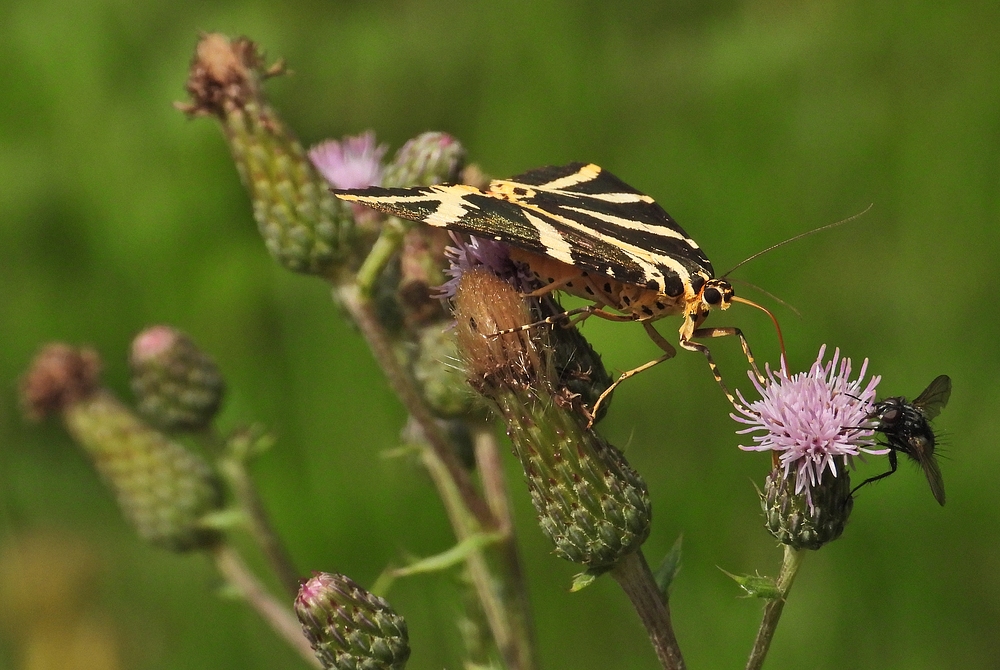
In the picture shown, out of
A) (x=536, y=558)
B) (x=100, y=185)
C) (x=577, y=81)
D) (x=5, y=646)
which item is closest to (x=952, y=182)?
(x=577, y=81)

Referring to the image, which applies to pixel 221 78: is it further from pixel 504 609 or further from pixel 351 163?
pixel 504 609

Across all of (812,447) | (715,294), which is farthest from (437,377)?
(812,447)

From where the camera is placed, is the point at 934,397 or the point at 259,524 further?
the point at 259,524

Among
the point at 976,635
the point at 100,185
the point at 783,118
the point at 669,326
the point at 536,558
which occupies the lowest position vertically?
the point at 976,635

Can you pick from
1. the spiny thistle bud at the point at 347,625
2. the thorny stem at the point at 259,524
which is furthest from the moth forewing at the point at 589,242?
the thorny stem at the point at 259,524

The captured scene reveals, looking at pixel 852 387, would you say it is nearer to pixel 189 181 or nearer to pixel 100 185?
pixel 189 181
